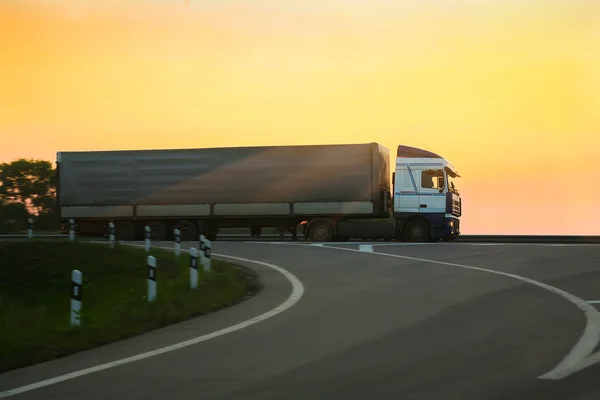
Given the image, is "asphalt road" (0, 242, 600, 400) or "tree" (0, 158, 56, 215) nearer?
"asphalt road" (0, 242, 600, 400)

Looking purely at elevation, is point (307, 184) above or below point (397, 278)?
above

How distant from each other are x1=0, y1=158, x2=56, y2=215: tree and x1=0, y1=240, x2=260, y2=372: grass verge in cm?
4569

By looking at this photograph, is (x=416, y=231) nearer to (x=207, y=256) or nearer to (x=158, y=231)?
(x=158, y=231)

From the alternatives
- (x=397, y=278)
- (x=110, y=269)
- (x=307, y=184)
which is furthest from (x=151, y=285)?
(x=307, y=184)

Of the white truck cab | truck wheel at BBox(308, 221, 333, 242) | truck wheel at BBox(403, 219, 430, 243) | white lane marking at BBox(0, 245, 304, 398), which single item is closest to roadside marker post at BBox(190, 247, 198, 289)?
white lane marking at BBox(0, 245, 304, 398)

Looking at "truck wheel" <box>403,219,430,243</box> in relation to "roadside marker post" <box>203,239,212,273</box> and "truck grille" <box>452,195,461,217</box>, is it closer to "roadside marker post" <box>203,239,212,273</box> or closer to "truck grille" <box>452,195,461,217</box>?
"truck grille" <box>452,195,461,217</box>

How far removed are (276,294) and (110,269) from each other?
39.1 ft

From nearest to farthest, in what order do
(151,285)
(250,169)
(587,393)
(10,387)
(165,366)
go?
(587,393), (10,387), (165,366), (151,285), (250,169)

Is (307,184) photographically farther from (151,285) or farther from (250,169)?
(151,285)

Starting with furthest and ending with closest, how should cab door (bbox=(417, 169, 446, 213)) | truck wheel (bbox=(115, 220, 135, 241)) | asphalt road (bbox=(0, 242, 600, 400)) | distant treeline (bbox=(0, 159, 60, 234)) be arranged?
distant treeline (bbox=(0, 159, 60, 234)), truck wheel (bbox=(115, 220, 135, 241)), cab door (bbox=(417, 169, 446, 213)), asphalt road (bbox=(0, 242, 600, 400))

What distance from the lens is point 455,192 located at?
30.2m

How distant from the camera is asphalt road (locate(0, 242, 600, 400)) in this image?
658 centimetres

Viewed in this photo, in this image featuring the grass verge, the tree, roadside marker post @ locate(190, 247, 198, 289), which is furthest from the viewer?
the tree

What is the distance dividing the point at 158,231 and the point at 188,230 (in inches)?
49.5
